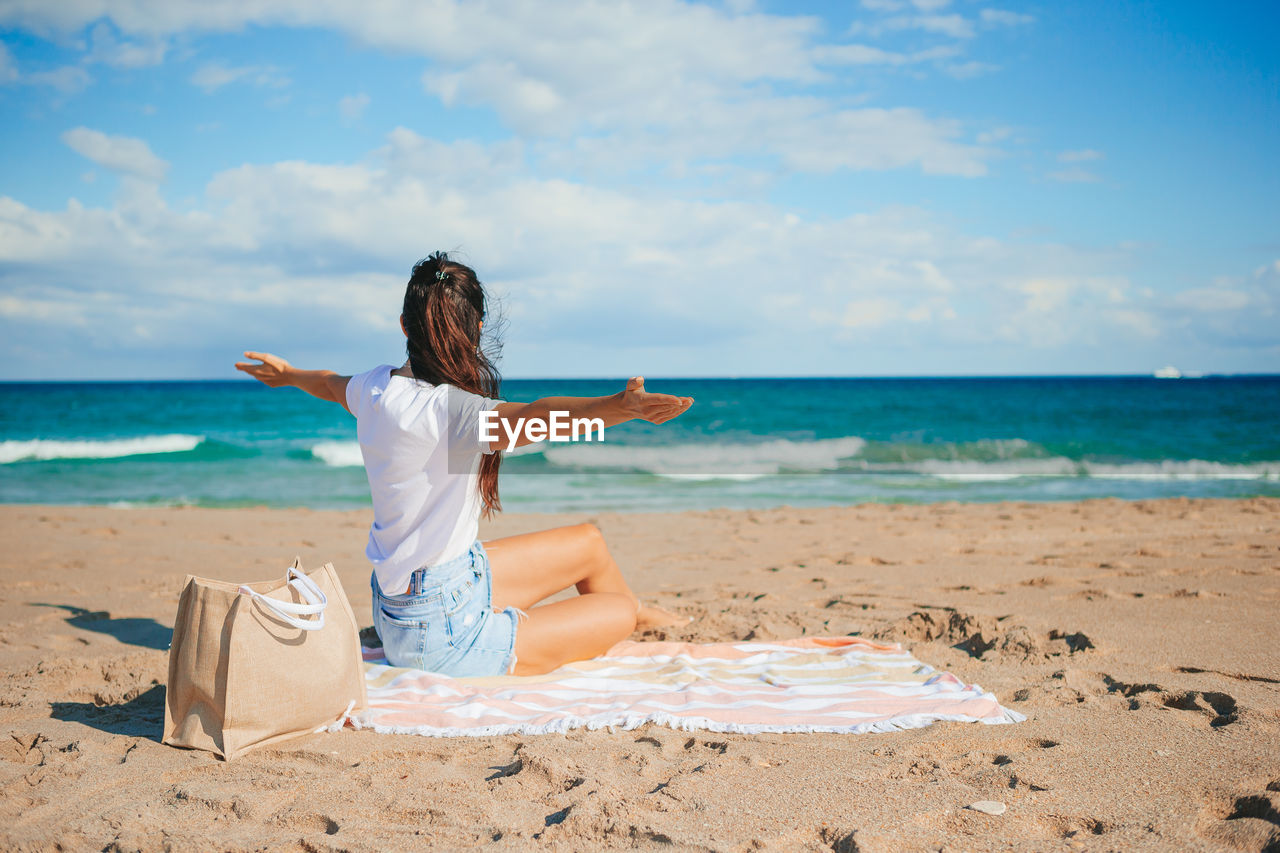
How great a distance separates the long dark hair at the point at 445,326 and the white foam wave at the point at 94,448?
65.3ft

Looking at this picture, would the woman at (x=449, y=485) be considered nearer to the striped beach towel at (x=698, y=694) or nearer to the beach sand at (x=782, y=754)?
the striped beach towel at (x=698, y=694)

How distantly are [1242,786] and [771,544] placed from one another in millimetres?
4784

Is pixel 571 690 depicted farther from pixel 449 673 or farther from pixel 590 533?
pixel 590 533

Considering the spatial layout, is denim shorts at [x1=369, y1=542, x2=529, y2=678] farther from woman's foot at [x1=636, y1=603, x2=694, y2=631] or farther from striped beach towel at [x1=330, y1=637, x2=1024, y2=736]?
woman's foot at [x1=636, y1=603, x2=694, y2=631]

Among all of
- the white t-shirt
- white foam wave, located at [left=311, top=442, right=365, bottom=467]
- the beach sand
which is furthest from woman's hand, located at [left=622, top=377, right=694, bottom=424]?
white foam wave, located at [left=311, top=442, right=365, bottom=467]

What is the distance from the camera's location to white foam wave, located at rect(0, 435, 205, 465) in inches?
751

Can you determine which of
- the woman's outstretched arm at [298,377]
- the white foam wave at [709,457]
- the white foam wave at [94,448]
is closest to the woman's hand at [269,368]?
the woman's outstretched arm at [298,377]

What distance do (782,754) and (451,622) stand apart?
1.32 meters

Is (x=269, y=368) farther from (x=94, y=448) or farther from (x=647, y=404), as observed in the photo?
(x=94, y=448)

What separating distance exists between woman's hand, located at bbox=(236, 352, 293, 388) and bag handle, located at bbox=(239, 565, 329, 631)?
1300mm

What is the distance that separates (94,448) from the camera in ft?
68.7

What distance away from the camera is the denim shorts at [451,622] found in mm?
2879

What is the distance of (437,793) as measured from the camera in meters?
2.22

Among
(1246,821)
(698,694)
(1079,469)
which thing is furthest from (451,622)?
(1079,469)
